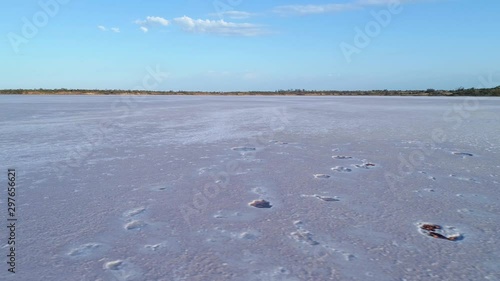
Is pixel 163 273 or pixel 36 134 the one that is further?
pixel 36 134

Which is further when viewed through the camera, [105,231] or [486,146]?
[486,146]

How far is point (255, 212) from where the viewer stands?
2.94m

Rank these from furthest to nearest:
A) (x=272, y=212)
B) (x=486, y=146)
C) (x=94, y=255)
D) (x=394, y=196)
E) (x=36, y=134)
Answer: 1. (x=36, y=134)
2. (x=486, y=146)
3. (x=394, y=196)
4. (x=272, y=212)
5. (x=94, y=255)

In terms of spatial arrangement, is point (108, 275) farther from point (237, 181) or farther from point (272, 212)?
point (237, 181)

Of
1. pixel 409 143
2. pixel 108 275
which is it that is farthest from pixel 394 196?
pixel 409 143

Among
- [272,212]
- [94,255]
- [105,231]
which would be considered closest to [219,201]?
[272,212]

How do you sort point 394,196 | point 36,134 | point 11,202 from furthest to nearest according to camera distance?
point 36,134
point 394,196
point 11,202

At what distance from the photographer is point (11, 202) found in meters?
3.12

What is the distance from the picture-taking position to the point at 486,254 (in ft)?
7.14

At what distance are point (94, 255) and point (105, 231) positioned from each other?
14.9 inches

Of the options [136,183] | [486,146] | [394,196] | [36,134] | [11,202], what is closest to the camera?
[11,202]

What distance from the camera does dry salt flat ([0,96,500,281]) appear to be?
2.03m

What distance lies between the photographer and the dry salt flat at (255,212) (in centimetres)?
203

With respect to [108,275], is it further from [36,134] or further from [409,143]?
[36,134]
